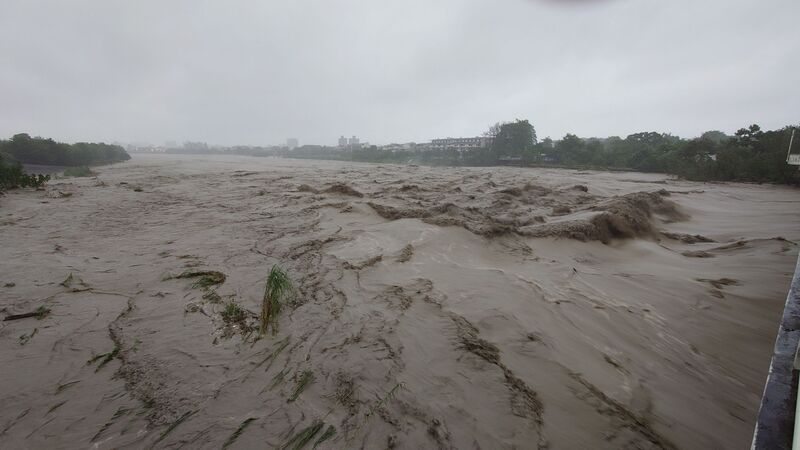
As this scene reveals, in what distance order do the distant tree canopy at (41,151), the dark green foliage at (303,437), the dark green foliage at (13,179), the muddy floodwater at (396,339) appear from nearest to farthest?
the dark green foliage at (303,437) < the muddy floodwater at (396,339) < the dark green foliage at (13,179) < the distant tree canopy at (41,151)

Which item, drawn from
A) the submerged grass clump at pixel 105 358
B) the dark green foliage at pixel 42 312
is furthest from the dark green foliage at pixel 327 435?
the dark green foliage at pixel 42 312

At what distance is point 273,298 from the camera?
3.37 metres

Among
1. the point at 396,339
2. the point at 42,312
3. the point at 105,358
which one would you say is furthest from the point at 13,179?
the point at 396,339

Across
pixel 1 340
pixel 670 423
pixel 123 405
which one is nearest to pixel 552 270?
pixel 670 423

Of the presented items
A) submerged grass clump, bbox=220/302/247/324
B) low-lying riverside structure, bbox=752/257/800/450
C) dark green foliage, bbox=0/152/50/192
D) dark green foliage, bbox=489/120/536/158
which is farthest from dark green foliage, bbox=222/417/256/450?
dark green foliage, bbox=489/120/536/158

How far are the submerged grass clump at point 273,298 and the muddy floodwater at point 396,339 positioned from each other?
0.32 ft

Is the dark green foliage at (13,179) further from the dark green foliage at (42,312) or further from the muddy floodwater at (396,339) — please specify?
the dark green foliage at (42,312)

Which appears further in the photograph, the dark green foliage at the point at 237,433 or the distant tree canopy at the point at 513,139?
the distant tree canopy at the point at 513,139

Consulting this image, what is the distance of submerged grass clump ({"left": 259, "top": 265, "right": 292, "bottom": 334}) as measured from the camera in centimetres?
310

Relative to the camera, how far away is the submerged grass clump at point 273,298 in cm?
310

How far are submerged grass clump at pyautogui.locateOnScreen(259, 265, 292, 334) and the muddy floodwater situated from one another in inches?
3.8

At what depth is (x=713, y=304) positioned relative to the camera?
358 cm

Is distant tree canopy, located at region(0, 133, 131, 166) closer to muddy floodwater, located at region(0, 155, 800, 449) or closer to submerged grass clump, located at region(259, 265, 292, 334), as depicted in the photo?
muddy floodwater, located at region(0, 155, 800, 449)

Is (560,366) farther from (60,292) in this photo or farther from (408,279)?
(60,292)
